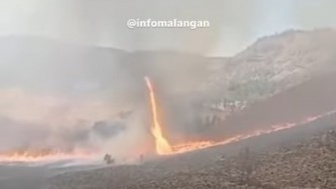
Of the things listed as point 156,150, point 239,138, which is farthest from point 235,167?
point 156,150

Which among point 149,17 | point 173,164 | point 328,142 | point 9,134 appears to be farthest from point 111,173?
point 328,142

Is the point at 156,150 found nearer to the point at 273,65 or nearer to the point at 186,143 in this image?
the point at 186,143

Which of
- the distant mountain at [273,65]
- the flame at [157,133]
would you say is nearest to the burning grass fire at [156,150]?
the flame at [157,133]

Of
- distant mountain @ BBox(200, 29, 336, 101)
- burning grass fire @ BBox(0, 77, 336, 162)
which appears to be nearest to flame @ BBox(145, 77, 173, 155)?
burning grass fire @ BBox(0, 77, 336, 162)

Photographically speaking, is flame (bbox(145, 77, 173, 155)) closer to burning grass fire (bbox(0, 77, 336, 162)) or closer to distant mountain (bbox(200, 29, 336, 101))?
burning grass fire (bbox(0, 77, 336, 162))

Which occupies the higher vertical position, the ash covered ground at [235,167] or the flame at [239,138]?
the flame at [239,138]

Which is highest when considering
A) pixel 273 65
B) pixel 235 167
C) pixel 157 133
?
pixel 273 65

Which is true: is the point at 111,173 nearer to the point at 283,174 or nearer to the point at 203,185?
the point at 203,185

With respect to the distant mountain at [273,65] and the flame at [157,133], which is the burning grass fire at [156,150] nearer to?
the flame at [157,133]
